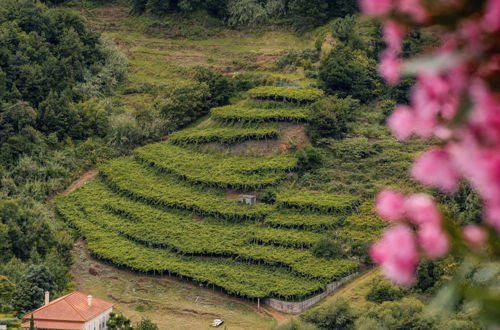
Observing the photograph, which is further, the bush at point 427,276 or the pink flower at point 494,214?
the bush at point 427,276

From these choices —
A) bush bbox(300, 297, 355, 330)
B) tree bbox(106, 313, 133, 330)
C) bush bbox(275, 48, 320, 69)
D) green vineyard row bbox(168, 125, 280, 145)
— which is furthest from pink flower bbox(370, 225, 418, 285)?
bush bbox(275, 48, 320, 69)

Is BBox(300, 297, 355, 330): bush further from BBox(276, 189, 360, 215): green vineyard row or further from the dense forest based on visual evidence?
BBox(276, 189, 360, 215): green vineyard row

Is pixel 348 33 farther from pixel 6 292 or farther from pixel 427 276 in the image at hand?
pixel 6 292

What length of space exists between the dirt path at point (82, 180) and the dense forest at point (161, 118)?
11.8 inches

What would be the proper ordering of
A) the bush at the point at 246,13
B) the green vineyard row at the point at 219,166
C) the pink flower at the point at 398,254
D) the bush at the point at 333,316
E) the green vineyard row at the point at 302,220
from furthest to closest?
the bush at the point at 246,13 < the green vineyard row at the point at 219,166 < the green vineyard row at the point at 302,220 < the bush at the point at 333,316 < the pink flower at the point at 398,254

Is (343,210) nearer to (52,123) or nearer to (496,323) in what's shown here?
(52,123)

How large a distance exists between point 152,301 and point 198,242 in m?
3.79

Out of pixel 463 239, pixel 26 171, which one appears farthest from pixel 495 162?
pixel 26 171

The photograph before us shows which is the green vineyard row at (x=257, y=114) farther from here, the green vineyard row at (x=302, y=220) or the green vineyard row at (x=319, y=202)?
the green vineyard row at (x=302, y=220)

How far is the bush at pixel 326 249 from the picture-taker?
3659cm

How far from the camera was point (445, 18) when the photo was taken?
120 inches

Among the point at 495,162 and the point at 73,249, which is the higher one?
the point at 495,162

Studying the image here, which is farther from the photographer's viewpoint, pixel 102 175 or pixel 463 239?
pixel 102 175

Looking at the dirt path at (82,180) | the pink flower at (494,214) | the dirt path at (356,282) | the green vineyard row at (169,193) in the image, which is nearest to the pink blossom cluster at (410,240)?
the pink flower at (494,214)
